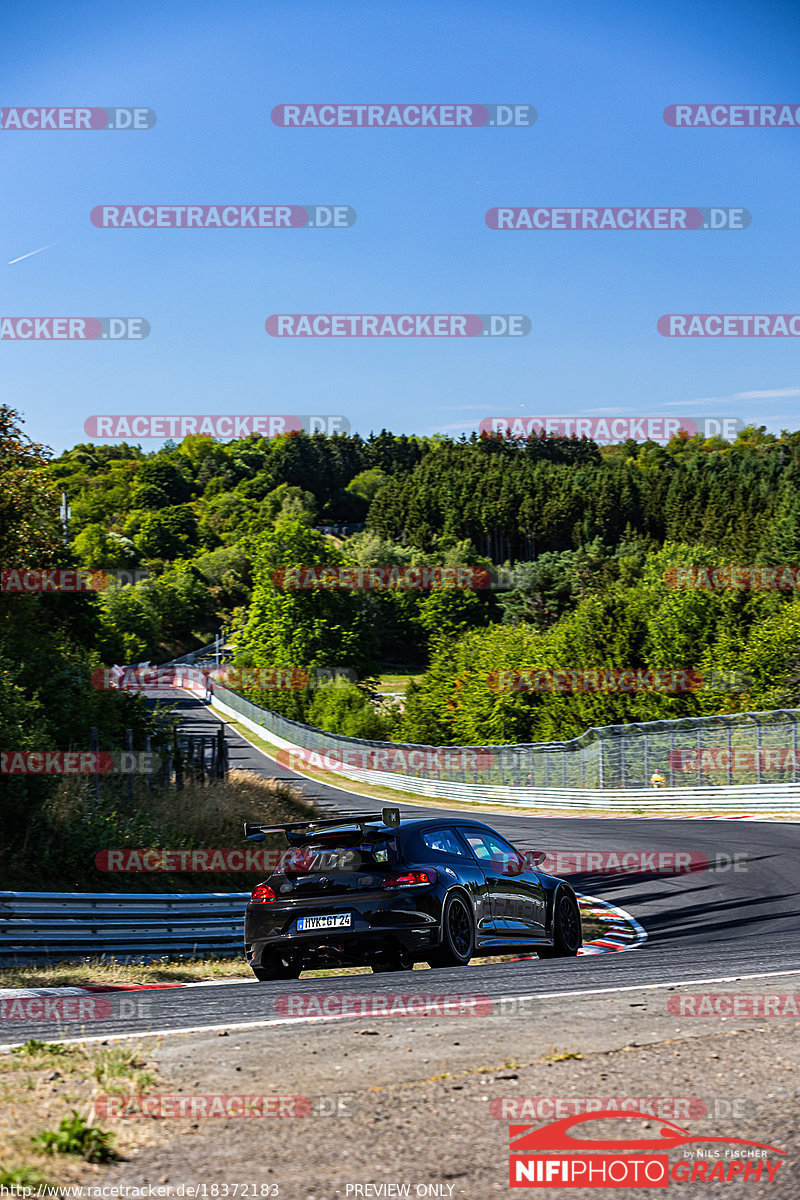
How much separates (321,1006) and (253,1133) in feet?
10.2

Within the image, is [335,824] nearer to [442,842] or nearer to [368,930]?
[442,842]

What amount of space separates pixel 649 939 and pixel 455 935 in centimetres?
601

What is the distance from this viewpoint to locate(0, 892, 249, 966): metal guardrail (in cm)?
1112

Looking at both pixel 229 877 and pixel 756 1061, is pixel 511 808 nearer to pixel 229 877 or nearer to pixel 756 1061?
pixel 229 877

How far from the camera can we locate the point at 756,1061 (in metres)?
5.45

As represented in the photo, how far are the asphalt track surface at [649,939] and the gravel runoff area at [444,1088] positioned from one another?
3.25ft

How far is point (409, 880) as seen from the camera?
938 centimetres

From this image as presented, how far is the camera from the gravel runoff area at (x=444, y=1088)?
3.91 metres

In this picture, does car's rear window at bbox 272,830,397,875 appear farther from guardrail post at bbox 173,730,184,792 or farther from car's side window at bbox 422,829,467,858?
guardrail post at bbox 173,730,184,792

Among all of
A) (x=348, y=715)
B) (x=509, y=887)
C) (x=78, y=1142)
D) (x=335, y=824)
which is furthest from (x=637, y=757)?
(x=348, y=715)

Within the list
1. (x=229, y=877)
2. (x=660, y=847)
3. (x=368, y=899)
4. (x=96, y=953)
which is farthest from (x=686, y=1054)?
(x=660, y=847)

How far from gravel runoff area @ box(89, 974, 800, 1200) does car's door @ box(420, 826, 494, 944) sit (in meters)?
2.75

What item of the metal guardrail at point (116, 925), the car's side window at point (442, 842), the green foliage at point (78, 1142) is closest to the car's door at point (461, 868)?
the car's side window at point (442, 842)

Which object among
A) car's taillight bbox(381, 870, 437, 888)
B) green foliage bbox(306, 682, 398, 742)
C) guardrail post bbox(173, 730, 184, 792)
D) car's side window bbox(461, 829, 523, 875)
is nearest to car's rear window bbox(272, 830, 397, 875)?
car's taillight bbox(381, 870, 437, 888)
